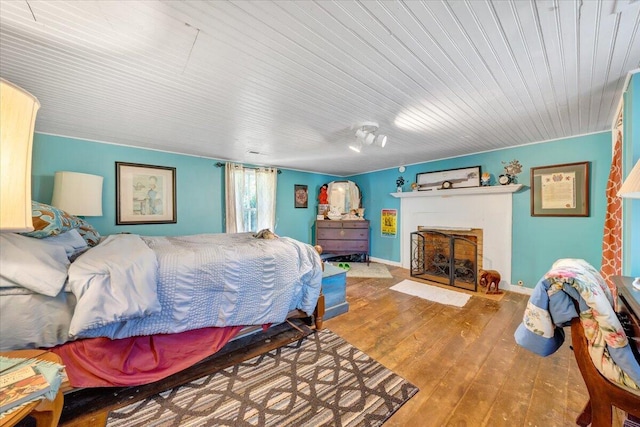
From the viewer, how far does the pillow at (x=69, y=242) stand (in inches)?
59.8

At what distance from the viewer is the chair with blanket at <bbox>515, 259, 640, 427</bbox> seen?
94 centimetres

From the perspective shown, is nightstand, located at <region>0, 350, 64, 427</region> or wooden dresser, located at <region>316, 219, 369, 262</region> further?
wooden dresser, located at <region>316, 219, 369, 262</region>

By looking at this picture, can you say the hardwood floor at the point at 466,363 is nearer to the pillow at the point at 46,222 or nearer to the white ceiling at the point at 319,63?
the white ceiling at the point at 319,63

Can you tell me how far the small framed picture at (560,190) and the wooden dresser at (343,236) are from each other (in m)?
2.72

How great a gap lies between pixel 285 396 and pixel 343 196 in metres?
4.11

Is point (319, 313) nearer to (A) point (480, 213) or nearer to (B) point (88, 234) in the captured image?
(B) point (88, 234)

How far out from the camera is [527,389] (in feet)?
5.17

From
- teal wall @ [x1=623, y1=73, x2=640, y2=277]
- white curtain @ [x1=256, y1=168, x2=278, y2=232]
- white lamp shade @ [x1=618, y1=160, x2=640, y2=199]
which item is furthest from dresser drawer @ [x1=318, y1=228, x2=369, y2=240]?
white lamp shade @ [x1=618, y1=160, x2=640, y2=199]

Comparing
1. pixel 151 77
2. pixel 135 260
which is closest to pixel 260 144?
pixel 151 77

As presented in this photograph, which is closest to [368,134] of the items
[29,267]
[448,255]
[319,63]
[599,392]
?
[319,63]

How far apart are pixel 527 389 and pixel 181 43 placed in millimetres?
3051

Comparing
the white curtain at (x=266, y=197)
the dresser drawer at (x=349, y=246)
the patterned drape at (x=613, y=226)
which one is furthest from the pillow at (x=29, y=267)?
the patterned drape at (x=613, y=226)

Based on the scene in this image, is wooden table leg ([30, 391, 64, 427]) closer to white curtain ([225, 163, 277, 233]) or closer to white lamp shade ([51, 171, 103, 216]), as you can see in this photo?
white lamp shade ([51, 171, 103, 216])

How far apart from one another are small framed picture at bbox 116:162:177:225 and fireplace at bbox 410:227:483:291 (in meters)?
4.14
